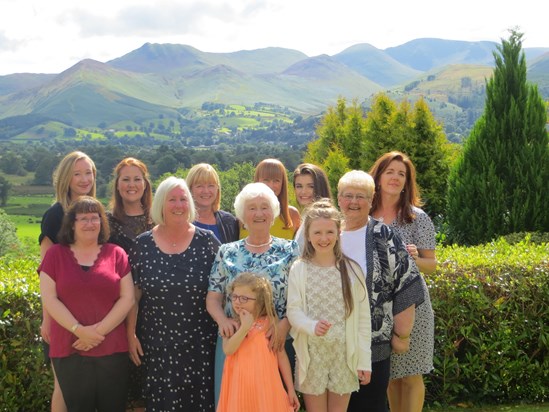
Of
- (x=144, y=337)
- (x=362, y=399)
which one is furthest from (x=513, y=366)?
(x=144, y=337)

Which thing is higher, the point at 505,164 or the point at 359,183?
the point at 359,183

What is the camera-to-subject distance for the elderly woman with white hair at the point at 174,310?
4.32 metres

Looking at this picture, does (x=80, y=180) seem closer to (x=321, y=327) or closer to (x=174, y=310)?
(x=174, y=310)

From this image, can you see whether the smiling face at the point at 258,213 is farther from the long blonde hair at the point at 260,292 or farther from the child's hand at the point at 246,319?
the child's hand at the point at 246,319

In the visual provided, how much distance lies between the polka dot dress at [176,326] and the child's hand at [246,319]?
1.38 feet

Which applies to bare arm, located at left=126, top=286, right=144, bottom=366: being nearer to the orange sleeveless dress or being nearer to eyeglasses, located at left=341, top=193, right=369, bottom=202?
the orange sleeveless dress

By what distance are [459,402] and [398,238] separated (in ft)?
8.13

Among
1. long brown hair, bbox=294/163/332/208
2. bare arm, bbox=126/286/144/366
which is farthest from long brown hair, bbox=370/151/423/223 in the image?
bare arm, bbox=126/286/144/366

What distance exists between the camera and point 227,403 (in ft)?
13.4

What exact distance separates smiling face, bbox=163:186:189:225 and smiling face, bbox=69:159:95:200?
0.77 metres

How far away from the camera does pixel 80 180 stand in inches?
187

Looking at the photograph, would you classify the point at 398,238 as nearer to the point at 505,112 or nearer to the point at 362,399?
the point at 362,399

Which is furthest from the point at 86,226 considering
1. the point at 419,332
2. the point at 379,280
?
the point at 419,332

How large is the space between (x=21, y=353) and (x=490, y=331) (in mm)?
4071
